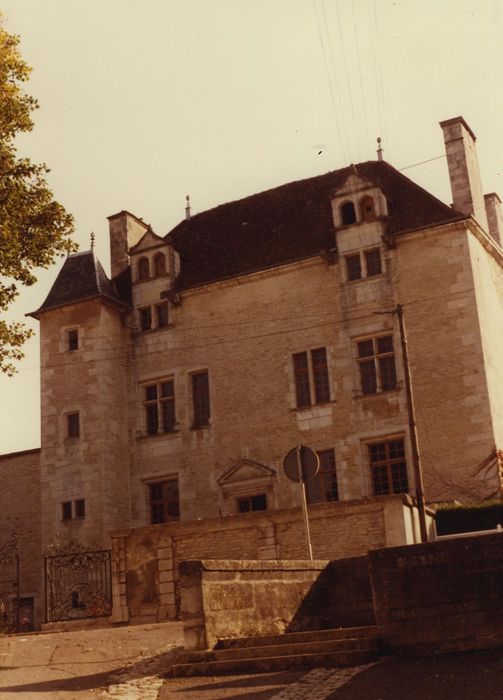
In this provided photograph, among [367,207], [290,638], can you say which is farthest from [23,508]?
[290,638]

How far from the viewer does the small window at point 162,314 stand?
31.5 m

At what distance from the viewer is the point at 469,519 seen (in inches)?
902

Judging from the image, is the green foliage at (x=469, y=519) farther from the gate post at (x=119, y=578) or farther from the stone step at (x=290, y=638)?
the stone step at (x=290, y=638)

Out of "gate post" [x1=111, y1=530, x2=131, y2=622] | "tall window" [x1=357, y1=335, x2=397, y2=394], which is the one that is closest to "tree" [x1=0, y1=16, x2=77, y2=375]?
"gate post" [x1=111, y1=530, x2=131, y2=622]

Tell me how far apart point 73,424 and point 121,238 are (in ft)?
23.9

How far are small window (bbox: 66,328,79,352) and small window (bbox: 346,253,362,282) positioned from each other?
9318mm

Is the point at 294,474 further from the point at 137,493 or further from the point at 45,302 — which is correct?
the point at 45,302

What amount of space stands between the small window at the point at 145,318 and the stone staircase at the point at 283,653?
68.5 feet

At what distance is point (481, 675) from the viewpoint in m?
8.81

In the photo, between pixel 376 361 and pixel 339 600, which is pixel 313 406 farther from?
pixel 339 600

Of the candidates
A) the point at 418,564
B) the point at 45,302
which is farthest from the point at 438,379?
the point at 418,564

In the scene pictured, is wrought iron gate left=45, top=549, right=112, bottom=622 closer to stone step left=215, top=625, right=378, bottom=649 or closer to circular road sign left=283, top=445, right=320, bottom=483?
circular road sign left=283, top=445, right=320, bottom=483

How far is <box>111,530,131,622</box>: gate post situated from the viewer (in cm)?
1873

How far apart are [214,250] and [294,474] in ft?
60.5
